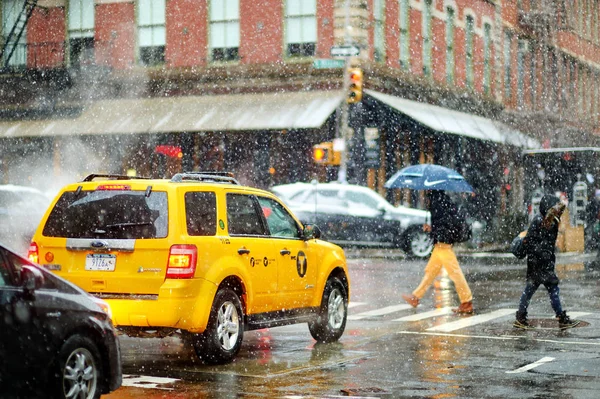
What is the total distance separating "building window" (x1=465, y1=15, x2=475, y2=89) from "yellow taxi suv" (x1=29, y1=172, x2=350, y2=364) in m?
32.0

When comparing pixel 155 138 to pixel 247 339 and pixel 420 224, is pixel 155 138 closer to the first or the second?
pixel 420 224

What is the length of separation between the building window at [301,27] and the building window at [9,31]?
9.52 m

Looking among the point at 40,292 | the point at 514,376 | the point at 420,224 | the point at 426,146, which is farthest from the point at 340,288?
the point at 426,146

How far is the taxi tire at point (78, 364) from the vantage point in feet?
24.2

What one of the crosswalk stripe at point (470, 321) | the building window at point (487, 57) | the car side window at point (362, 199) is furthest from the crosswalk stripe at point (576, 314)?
the building window at point (487, 57)

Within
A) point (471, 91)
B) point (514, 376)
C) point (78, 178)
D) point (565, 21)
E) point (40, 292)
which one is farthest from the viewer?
point (565, 21)

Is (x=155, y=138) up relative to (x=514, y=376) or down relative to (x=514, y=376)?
up

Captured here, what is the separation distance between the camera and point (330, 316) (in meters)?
12.7

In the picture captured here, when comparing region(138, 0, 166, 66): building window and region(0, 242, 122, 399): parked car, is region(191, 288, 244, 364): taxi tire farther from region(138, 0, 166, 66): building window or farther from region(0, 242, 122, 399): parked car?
region(138, 0, 166, 66): building window

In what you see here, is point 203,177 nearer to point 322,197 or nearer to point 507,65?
point 322,197

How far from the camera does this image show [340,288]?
42.8 ft

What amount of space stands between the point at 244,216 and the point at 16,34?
1191 inches

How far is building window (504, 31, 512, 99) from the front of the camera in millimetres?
46562

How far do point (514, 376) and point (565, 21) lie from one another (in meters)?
41.7
